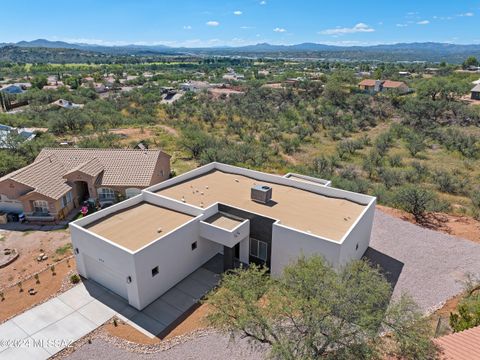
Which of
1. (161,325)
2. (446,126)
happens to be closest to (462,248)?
(161,325)

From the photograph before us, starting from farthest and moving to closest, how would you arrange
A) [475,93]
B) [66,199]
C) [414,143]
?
[475,93] → [414,143] → [66,199]

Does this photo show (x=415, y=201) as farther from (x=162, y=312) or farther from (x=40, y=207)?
(x=40, y=207)

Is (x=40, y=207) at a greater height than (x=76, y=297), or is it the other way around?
(x=40, y=207)

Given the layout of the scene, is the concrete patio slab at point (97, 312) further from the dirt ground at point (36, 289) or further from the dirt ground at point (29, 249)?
the dirt ground at point (29, 249)

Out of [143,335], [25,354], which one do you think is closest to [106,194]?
[25,354]

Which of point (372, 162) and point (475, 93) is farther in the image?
point (475, 93)

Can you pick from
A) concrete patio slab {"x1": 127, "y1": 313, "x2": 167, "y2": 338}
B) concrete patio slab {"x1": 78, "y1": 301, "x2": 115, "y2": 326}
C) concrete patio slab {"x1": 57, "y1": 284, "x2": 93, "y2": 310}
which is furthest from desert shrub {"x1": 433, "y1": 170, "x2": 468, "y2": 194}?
concrete patio slab {"x1": 57, "y1": 284, "x2": 93, "y2": 310}
